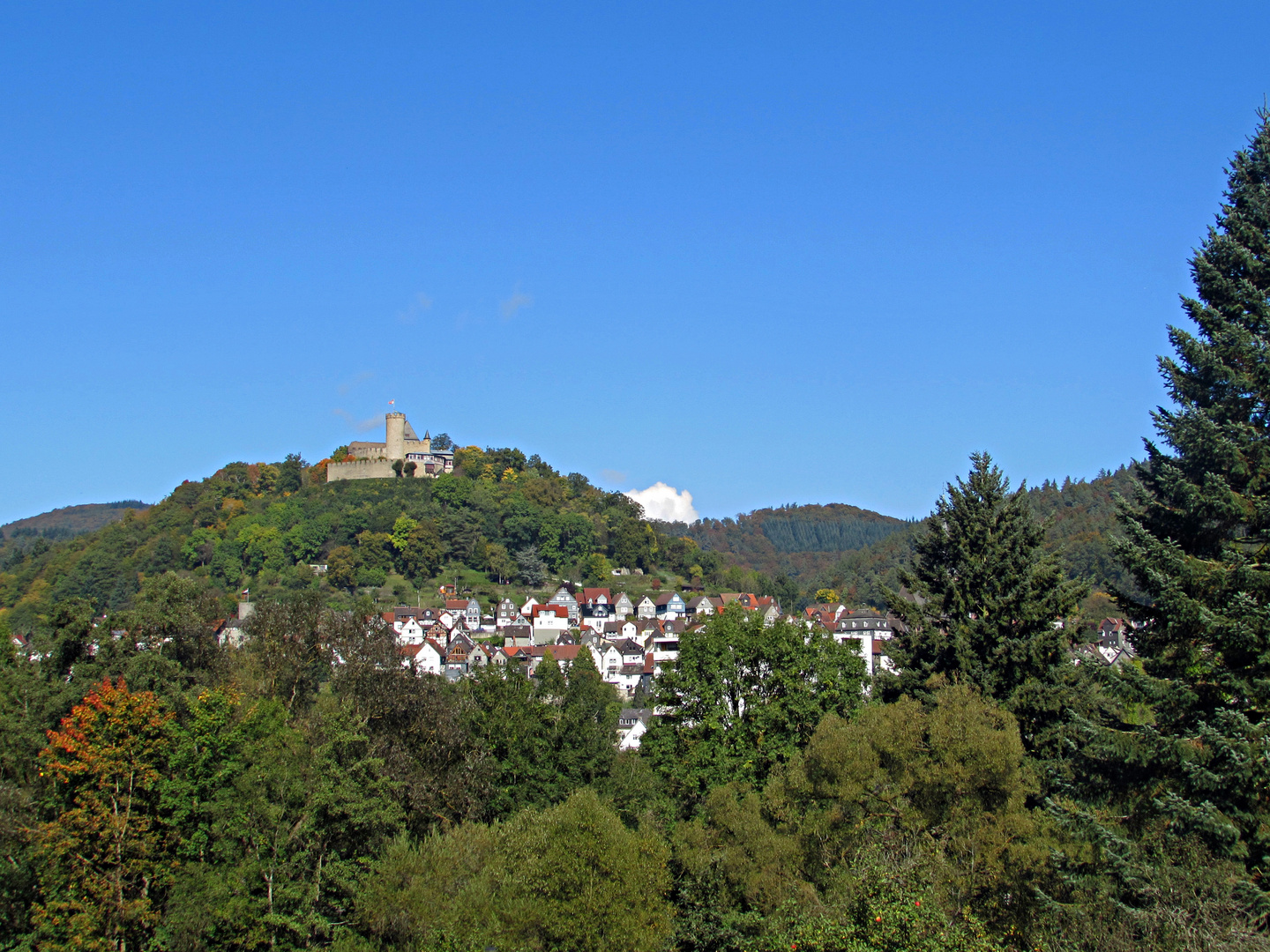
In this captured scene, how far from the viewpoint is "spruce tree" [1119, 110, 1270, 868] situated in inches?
563

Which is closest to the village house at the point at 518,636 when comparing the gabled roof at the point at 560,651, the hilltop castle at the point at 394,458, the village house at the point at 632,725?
the gabled roof at the point at 560,651

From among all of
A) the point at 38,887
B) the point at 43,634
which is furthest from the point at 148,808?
the point at 43,634

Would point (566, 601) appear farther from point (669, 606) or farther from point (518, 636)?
point (518, 636)

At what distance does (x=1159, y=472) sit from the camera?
53.1ft

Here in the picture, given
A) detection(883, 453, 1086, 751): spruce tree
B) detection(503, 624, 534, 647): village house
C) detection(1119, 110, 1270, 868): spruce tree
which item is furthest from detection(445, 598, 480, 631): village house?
detection(1119, 110, 1270, 868): spruce tree

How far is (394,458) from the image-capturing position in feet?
515

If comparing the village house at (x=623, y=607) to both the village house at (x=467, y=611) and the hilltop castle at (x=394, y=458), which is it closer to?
the village house at (x=467, y=611)

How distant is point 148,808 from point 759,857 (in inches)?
541

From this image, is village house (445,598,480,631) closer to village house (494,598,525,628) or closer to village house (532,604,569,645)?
village house (494,598,525,628)

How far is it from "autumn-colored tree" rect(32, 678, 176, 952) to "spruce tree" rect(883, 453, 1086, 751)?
17.0 meters

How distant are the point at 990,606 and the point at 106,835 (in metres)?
19.7

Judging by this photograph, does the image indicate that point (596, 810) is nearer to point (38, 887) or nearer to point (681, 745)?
point (681, 745)

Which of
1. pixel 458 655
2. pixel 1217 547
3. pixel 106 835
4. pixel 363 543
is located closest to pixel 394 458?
pixel 363 543

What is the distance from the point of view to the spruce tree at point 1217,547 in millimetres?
14305
